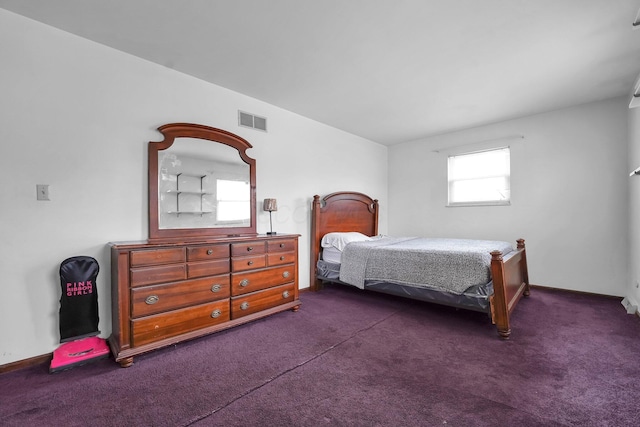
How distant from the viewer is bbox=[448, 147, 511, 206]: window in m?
4.55

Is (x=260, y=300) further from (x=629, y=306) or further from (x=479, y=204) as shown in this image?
(x=629, y=306)

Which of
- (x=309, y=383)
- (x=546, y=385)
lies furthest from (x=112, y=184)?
(x=546, y=385)

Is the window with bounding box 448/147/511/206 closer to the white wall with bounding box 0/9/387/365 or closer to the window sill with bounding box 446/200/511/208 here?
the window sill with bounding box 446/200/511/208

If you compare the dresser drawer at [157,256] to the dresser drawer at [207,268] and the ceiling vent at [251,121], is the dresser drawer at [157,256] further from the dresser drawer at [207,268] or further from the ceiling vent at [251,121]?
the ceiling vent at [251,121]

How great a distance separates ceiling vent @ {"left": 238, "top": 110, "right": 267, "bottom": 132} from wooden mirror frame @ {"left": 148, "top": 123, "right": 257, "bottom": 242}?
0.28 metres

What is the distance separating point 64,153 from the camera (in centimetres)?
227

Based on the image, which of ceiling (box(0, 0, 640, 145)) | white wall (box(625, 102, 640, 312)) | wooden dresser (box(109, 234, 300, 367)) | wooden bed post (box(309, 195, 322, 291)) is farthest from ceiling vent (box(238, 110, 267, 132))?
white wall (box(625, 102, 640, 312))

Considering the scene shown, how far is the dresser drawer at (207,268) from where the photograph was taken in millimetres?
2457

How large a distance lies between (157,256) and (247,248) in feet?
2.73

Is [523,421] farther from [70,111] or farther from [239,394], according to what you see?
[70,111]

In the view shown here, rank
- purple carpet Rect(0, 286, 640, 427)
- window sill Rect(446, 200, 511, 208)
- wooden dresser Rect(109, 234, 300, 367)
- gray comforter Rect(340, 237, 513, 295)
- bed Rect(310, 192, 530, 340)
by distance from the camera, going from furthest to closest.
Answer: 1. window sill Rect(446, 200, 511, 208)
2. gray comforter Rect(340, 237, 513, 295)
3. bed Rect(310, 192, 530, 340)
4. wooden dresser Rect(109, 234, 300, 367)
5. purple carpet Rect(0, 286, 640, 427)

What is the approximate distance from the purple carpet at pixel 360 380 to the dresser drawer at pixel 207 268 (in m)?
0.60

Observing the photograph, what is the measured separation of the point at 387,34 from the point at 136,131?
7.97 ft

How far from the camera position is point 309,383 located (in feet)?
6.09
